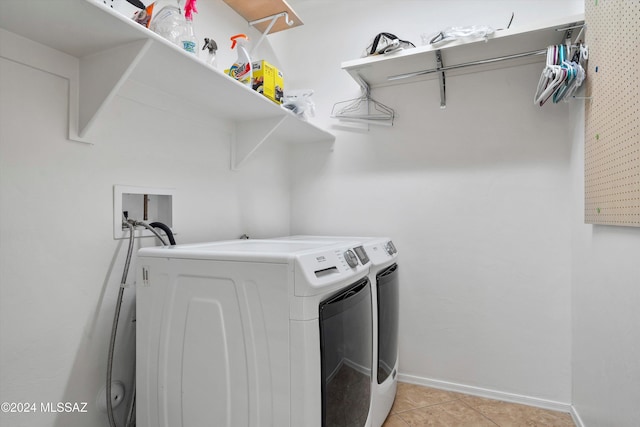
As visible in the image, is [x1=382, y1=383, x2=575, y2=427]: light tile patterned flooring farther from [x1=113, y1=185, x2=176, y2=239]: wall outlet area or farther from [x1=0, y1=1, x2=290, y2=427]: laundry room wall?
[x1=113, y1=185, x2=176, y2=239]: wall outlet area

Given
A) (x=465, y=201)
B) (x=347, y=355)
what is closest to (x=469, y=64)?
(x=465, y=201)

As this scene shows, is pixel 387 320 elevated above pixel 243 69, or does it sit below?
below

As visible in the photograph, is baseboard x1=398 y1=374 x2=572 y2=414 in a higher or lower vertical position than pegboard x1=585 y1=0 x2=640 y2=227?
lower

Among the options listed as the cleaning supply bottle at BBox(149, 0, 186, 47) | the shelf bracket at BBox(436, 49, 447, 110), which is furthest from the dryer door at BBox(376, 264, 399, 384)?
the cleaning supply bottle at BBox(149, 0, 186, 47)

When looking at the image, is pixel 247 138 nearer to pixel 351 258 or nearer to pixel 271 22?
pixel 271 22

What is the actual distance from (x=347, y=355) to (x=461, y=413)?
1129 mm

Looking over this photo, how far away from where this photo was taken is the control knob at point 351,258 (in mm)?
1295

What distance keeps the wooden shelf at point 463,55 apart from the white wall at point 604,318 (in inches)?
17.4

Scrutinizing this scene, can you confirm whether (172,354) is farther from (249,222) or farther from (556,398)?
(556,398)

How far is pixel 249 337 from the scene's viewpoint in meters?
1.11

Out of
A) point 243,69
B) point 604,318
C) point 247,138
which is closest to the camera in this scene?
point 604,318

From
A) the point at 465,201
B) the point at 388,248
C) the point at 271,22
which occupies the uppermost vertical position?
the point at 271,22

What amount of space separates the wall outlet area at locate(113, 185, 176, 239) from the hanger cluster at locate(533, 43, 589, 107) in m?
1.85

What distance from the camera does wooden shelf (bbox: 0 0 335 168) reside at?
98 centimetres
